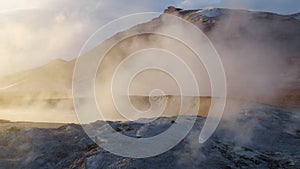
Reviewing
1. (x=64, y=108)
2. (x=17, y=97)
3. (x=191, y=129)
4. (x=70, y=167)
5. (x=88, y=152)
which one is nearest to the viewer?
(x=70, y=167)

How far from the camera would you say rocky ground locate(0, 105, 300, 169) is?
14.3 feet

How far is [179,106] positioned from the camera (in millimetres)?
12211

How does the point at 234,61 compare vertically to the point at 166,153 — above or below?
above

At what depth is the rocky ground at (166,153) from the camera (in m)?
4.34

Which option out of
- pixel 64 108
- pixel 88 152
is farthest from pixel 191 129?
pixel 64 108

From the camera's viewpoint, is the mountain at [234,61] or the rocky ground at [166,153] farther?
the mountain at [234,61]

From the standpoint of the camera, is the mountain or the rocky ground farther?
the mountain

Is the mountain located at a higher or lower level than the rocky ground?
higher

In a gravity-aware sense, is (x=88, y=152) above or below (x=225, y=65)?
below

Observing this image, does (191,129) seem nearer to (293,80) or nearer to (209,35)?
(293,80)

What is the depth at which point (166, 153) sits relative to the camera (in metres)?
4.46

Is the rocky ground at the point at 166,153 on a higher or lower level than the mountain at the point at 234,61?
lower

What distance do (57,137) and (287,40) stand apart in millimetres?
29378

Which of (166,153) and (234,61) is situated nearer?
(166,153)
